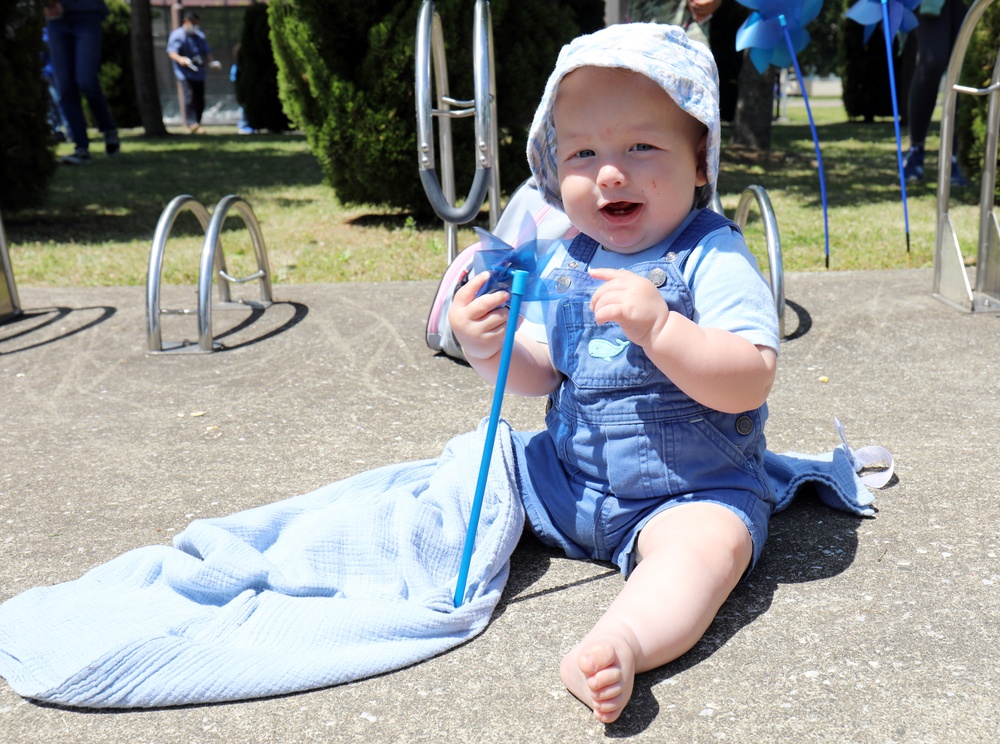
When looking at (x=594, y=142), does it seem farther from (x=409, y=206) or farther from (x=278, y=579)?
(x=409, y=206)

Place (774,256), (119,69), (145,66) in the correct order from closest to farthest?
(774,256)
(145,66)
(119,69)

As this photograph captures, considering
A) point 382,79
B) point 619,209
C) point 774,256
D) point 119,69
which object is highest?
point 119,69

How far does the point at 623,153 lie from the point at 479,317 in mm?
447

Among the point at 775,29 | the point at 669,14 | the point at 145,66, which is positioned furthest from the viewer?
the point at 145,66

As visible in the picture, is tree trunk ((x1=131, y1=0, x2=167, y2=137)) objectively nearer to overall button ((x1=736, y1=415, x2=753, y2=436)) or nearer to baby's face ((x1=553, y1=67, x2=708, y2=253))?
baby's face ((x1=553, y1=67, x2=708, y2=253))

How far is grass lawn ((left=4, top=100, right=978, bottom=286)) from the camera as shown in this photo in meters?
6.38

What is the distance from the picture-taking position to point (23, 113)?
7590 millimetres

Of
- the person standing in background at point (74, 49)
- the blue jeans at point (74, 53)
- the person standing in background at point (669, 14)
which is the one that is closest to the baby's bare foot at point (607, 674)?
the person standing in background at point (669, 14)

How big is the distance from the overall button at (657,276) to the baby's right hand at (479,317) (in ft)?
0.99

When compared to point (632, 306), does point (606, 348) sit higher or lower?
lower

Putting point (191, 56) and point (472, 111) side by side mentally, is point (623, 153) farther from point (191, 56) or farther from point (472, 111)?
point (191, 56)

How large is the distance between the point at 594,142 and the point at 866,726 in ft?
3.90

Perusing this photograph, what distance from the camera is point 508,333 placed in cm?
204

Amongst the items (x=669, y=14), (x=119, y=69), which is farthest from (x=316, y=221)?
(x=119, y=69)
